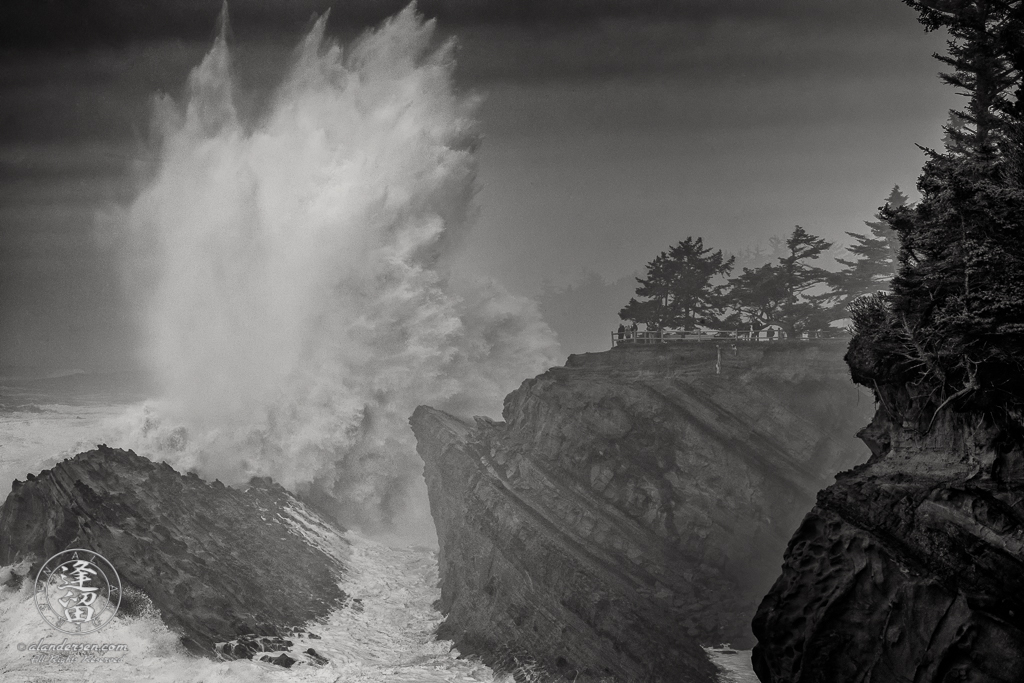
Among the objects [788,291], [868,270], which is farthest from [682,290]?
[868,270]

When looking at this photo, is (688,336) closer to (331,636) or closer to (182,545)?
(331,636)

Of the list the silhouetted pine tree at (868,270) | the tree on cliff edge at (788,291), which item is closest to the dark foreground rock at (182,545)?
the tree on cliff edge at (788,291)

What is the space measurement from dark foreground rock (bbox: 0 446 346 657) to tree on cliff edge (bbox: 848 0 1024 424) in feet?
70.6

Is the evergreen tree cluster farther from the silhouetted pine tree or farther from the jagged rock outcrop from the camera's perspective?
the jagged rock outcrop

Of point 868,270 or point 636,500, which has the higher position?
point 868,270

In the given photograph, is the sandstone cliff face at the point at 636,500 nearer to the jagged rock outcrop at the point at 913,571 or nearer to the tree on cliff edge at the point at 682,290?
the tree on cliff edge at the point at 682,290

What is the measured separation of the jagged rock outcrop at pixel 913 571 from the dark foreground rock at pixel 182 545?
58.9 feet

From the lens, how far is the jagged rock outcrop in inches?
434

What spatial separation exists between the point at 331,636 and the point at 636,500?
13549 mm

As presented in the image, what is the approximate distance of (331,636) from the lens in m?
24.8

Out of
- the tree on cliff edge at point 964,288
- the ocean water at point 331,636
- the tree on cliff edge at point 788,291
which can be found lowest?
Result: the ocean water at point 331,636

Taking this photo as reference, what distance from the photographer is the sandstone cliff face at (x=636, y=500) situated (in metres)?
23.1

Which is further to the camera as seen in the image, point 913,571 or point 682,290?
point 682,290

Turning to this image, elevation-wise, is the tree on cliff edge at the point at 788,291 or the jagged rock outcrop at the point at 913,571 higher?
the tree on cliff edge at the point at 788,291
